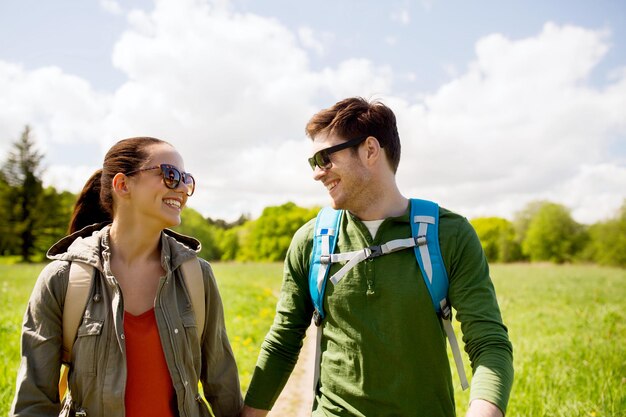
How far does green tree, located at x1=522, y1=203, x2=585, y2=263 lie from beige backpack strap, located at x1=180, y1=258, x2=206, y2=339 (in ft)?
290

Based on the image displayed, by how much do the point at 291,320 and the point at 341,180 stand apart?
85 cm

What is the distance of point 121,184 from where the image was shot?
277 centimetres

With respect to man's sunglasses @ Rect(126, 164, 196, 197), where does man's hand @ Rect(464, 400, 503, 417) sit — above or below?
below

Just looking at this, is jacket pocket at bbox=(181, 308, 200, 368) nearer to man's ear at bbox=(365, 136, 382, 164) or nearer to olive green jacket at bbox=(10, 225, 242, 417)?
olive green jacket at bbox=(10, 225, 242, 417)

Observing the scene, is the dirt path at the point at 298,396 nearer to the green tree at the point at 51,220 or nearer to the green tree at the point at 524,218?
the green tree at the point at 51,220

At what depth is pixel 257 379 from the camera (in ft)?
9.57

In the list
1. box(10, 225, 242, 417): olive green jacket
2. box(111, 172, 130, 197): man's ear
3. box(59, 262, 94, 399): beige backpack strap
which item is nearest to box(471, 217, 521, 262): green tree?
box(10, 225, 242, 417): olive green jacket

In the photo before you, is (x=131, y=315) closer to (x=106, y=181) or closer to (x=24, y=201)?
(x=106, y=181)

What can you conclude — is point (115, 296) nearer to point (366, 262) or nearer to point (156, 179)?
point (156, 179)

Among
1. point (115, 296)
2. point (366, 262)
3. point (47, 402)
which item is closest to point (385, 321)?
point (366, 262)

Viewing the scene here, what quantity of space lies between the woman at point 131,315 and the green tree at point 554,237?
88.4 metres

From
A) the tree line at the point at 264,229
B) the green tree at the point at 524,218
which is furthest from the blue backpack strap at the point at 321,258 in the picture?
the green tree at the point at 524,218

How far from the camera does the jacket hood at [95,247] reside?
2564mm

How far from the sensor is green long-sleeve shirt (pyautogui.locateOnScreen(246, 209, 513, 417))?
95.1 inches
